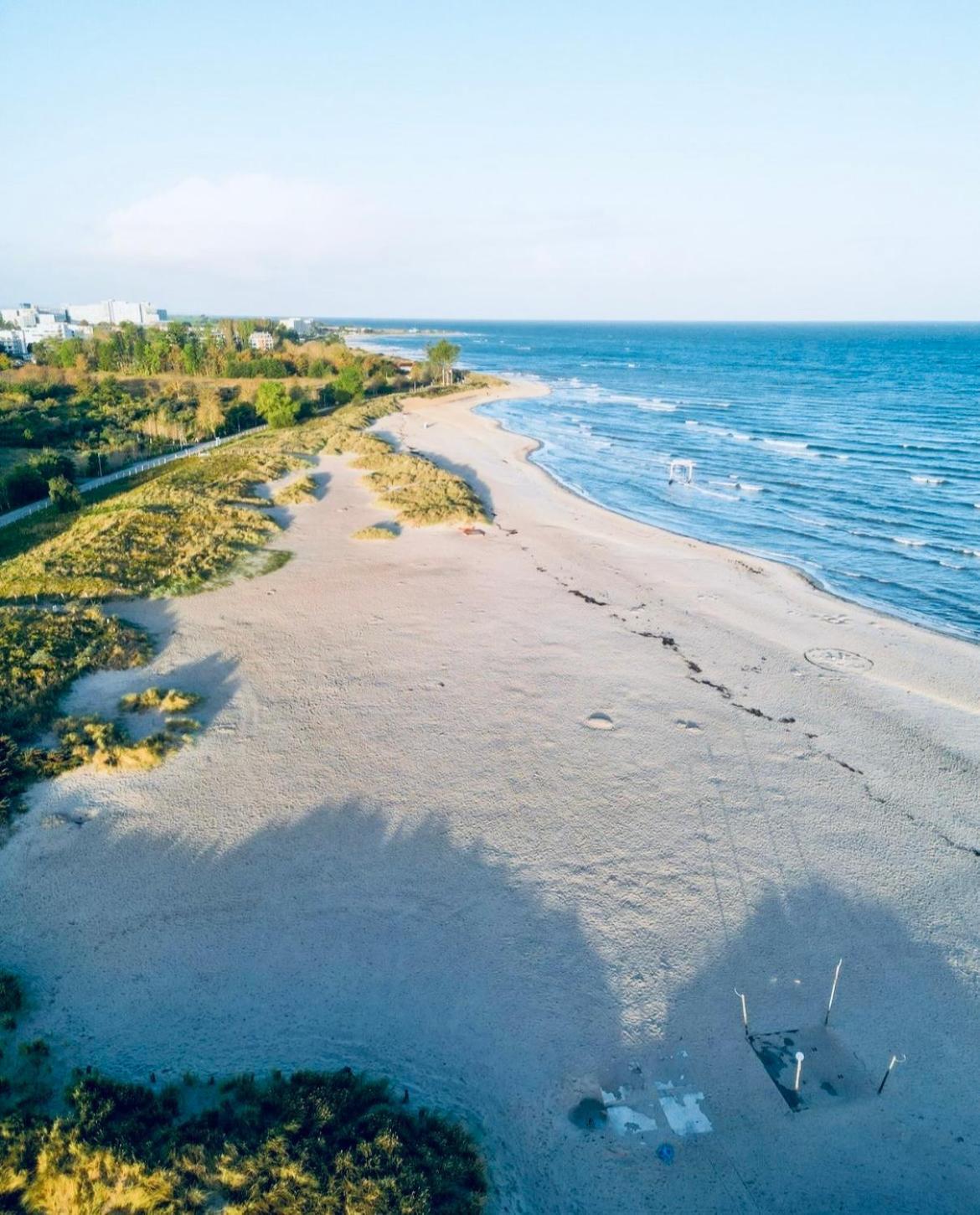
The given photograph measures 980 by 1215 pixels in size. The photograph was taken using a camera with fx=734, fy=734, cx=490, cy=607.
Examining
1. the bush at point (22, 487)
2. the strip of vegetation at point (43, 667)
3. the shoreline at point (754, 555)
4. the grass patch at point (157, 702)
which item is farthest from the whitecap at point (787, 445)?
the bush at point (22, 487)

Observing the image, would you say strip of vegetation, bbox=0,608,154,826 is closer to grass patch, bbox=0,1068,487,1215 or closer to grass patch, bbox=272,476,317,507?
grass patch, bbox=0,1068,487,1215

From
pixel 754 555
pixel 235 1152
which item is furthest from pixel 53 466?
pixel 235 1152

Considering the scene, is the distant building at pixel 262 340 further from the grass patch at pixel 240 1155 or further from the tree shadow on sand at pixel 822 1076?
the tree shadow on sand at pixel 822 1076

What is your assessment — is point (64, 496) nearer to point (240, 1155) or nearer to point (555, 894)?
point (555, 894)

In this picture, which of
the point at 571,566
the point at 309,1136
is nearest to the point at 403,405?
the point at 571,566

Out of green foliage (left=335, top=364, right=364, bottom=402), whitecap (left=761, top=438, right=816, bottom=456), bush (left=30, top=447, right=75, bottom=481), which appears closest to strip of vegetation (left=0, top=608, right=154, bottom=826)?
bush (left=30, top=447, right=75, bottom=481)
